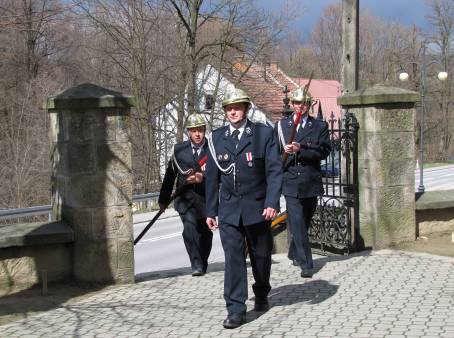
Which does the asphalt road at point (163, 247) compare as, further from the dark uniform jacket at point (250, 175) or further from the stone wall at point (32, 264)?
the dark uniform jacket at point (250, 175)

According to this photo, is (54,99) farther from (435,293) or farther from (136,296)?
(435,293)

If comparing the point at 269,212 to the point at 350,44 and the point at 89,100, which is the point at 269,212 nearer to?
the point at 89,100

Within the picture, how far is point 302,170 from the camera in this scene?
283 inches

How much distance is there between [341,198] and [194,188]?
6.55 ft

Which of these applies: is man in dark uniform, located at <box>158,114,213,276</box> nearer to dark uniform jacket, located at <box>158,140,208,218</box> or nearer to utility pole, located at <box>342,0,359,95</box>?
dark uniform jacket, located at <box>158,140,208,218</box>

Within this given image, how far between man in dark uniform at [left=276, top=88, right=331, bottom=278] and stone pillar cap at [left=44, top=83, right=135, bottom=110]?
1.67 m

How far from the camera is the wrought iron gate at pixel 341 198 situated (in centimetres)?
837

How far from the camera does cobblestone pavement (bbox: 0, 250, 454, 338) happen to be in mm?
5152

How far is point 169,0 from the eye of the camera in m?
30.9

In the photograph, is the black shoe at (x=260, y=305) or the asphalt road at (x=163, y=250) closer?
the black shoe at (x=260, y=305)

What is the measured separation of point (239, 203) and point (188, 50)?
27.2 metres

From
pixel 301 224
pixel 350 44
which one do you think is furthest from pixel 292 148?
pixel 350 44

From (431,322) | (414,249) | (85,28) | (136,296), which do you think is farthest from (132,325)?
(85,28)

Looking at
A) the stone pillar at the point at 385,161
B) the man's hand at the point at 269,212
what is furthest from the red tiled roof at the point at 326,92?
the man's hand at the point at 269,212
